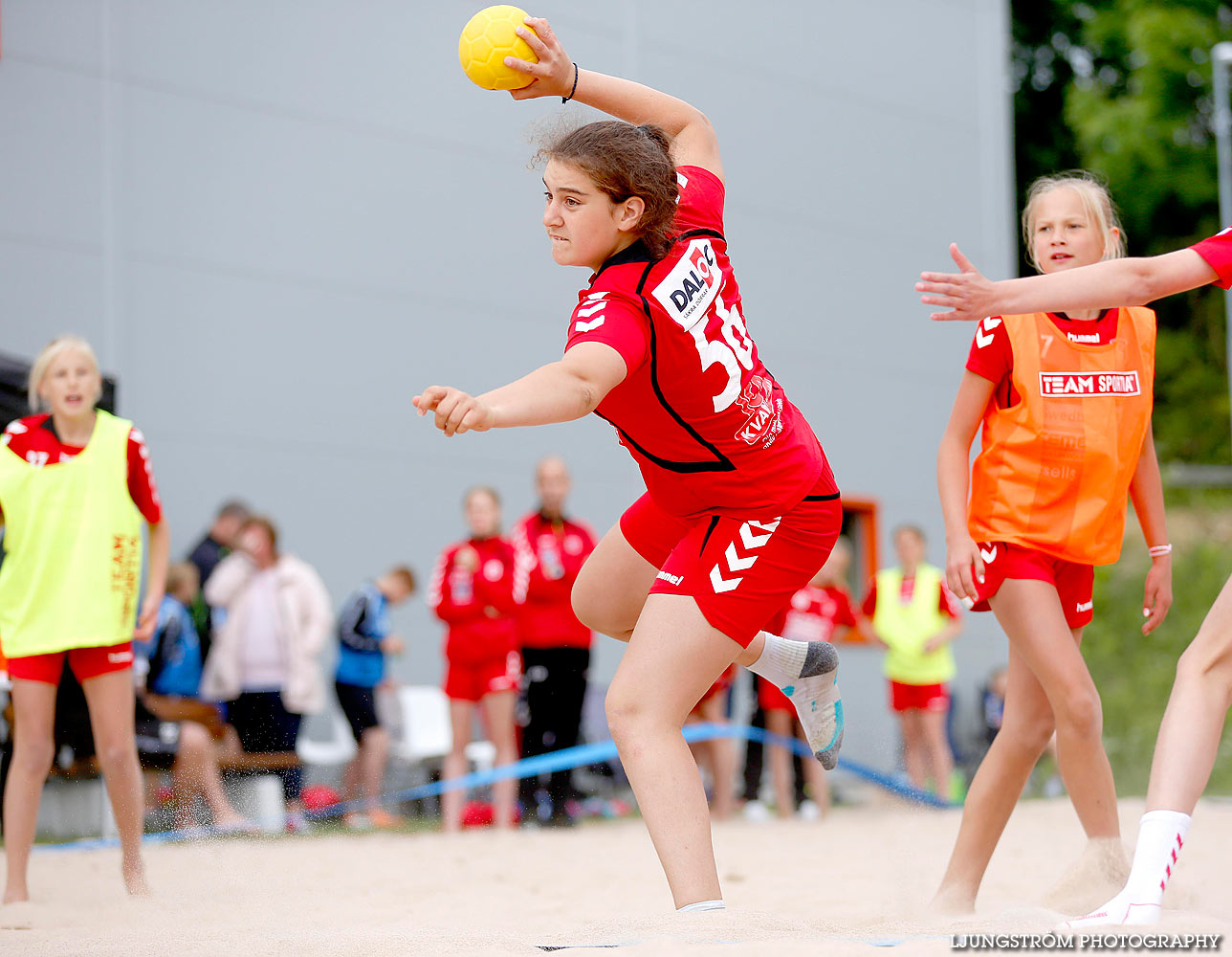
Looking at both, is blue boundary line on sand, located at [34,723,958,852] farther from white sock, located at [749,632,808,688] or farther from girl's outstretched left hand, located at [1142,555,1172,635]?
white sock, located at [749,632,808,688]

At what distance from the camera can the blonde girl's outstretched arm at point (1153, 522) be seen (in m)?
4.36

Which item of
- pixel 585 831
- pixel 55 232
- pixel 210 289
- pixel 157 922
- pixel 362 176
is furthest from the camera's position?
pixel 362 176

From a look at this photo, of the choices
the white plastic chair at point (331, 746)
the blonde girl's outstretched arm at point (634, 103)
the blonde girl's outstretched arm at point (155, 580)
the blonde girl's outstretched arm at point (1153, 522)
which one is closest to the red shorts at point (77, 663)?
the blonde girl's outstretched arm at point (155, 580)

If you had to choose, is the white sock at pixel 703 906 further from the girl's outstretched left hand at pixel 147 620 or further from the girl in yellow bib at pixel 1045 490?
the girl's outstretched left hand at pixel 147 620

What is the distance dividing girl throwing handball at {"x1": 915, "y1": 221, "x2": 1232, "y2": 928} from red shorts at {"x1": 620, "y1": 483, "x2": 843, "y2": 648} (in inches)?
29.4

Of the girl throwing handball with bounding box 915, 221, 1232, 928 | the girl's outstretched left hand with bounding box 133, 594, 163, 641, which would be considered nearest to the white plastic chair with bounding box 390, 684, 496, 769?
the girl's outstretched left hand with bounding box 133, 594, 163, 641

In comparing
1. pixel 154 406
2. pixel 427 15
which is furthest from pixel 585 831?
pixel 427 15

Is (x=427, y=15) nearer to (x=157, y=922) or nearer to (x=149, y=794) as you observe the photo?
(x=149, y=794)

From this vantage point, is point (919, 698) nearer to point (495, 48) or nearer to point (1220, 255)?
point (1220, 255)

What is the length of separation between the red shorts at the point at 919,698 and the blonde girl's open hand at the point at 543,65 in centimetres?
740

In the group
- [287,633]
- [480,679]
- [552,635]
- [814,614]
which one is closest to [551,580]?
[552,635]

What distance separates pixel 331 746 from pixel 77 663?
5.53 meters

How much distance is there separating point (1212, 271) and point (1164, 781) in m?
1.21

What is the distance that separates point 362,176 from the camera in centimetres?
1133
